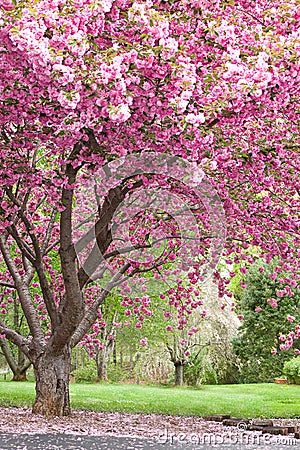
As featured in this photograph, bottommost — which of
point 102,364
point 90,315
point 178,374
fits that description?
point 178,374

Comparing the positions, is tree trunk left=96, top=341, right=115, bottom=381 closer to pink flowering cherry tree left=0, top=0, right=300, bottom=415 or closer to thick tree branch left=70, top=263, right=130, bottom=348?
thick tree branch left=70, top=263, right=130, bottom=348

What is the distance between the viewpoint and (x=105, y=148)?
20.6ft

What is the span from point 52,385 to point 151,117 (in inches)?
196

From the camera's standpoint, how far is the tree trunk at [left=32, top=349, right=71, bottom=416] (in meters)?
8.83

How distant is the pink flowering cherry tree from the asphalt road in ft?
6.82

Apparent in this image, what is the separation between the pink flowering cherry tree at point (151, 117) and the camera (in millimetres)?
4656

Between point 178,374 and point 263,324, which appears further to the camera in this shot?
point 263,324

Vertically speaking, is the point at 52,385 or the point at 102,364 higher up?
the point at 102,364

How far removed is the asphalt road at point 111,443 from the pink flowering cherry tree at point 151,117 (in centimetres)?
208

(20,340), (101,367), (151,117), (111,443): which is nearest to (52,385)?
(20,340)

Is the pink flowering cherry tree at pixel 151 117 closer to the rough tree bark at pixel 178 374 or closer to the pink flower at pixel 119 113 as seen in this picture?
the pink flower at pixel 119 113

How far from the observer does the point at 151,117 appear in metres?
5.65

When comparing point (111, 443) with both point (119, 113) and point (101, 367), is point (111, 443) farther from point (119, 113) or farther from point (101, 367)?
point (101, 367)

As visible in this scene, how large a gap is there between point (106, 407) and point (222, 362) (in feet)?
45.1
